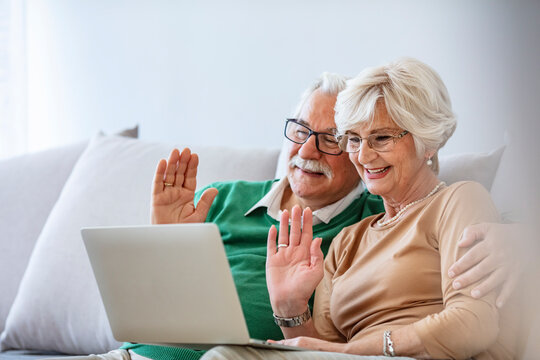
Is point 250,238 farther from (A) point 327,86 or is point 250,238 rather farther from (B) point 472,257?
(B) point 472,257

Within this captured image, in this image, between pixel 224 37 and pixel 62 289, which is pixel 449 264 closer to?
pixel 62 289

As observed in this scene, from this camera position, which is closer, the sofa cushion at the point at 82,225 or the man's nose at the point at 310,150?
the man's nose at the point at 310,150

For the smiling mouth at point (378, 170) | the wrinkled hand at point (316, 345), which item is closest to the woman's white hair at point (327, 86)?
the smiling mouth at point (378, 170)

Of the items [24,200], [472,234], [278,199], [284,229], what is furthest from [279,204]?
[24,200]

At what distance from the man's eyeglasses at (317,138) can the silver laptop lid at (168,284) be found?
27.5 inches

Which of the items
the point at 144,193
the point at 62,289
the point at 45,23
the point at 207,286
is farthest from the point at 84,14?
the point at 207,286

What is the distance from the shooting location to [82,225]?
76.9 inches

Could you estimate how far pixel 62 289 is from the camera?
1.87 metres

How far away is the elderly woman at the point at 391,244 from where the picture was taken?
121 cm

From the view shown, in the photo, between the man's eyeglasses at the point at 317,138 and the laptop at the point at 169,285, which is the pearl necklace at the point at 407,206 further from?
the laptop at the point at 169,285

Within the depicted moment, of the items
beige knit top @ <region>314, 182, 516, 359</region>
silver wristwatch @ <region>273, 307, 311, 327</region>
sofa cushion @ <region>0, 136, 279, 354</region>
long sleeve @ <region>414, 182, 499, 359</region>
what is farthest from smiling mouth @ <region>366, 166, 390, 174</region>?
sofa cushion @ <region>0, 136, 279, 354</region>

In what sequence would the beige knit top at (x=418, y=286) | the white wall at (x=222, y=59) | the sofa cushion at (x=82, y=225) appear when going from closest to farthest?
1. the beige knit top at (x=418, y=286)
2. the sofa cushion at (x=82, y=225)
3. the white wall at (x=222, y=59)

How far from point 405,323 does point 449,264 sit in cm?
17

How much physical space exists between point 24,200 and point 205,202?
2.83ft
